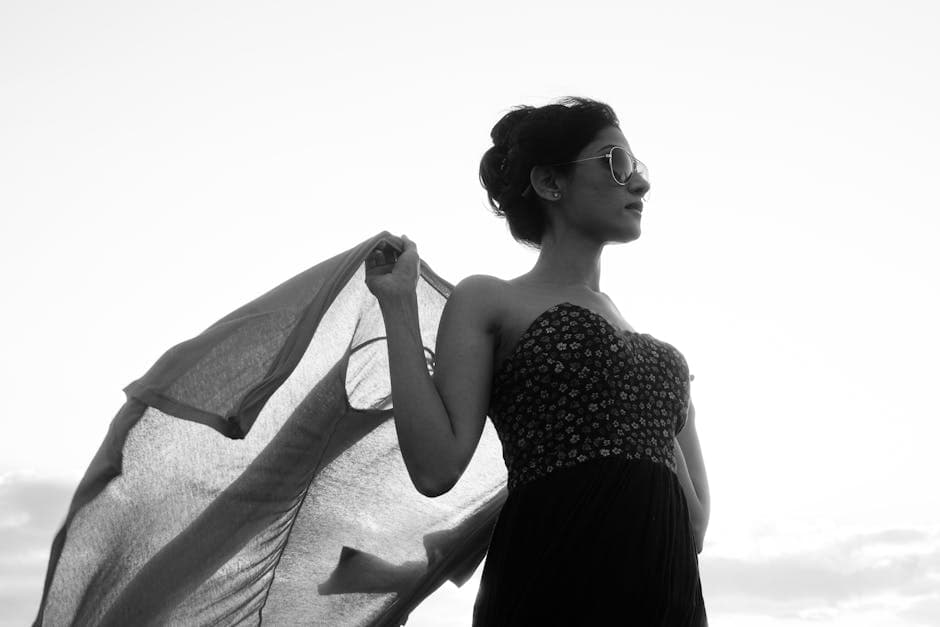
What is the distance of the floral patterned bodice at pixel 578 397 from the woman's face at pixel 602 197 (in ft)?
1.10

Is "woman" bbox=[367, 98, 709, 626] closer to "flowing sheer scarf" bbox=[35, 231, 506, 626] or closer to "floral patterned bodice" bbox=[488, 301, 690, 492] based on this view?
"floral patterned bodice" bbox=[488, 301, 690, 492]

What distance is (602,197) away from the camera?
3.29m

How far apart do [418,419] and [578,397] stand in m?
0.37

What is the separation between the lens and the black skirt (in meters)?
2.74

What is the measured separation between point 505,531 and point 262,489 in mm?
717

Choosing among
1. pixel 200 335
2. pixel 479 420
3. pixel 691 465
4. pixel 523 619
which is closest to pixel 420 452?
pixel 479 420

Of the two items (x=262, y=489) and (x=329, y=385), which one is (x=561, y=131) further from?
(x=262, y=489)

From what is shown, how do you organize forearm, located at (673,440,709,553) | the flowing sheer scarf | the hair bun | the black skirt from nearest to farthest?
the black skirt
the flowing sheer scarf
forearm, located at (673,440,709,553)
the hair bun

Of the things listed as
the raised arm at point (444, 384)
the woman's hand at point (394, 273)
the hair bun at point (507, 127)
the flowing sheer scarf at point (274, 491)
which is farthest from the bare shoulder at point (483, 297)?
the hair bun at point (507, 127)

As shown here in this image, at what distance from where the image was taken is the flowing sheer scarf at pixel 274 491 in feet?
9.77

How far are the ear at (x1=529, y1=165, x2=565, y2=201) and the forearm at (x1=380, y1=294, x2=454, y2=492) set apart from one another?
0.68m

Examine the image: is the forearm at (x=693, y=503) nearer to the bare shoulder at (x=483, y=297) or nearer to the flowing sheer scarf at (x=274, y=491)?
the bare shoulder at (x=483, y=297)

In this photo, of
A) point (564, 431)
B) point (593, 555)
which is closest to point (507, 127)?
point (564, 431)

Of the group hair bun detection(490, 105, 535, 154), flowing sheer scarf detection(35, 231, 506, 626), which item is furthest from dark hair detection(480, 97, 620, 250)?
flowing sheer scarf detection(35, 231, 506, 626)
